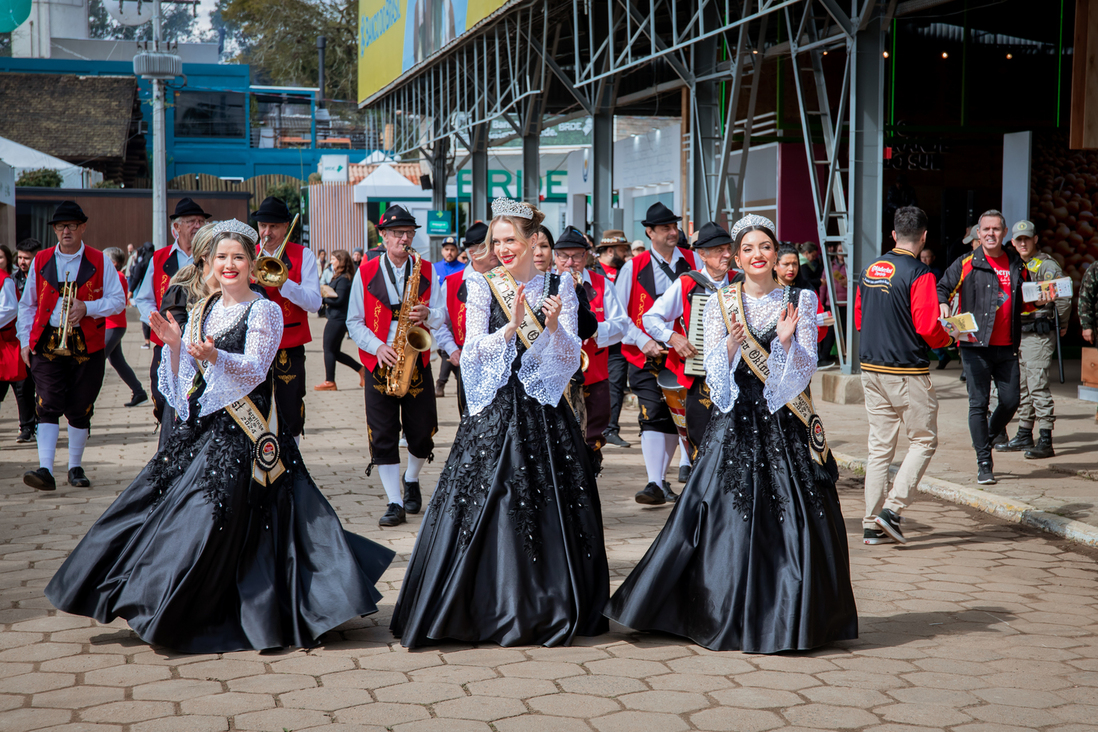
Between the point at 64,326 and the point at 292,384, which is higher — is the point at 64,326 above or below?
above

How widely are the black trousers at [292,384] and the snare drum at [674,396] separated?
7.43 feet

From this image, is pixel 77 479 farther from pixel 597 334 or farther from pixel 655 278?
pixel 655 278

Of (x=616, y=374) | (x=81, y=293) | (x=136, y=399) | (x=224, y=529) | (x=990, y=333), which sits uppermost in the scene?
(x=81, y=293)

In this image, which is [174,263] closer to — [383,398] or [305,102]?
[383,398]

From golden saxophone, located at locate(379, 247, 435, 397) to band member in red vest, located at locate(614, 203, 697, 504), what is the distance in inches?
59.7

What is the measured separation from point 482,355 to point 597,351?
114 inches

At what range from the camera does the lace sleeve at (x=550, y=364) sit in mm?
4375

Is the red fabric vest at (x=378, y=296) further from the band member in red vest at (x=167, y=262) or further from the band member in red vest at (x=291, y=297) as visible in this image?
the band member in red vest at (x=167, y=262)

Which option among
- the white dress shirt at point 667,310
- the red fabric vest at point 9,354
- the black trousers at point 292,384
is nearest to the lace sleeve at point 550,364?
the white dress shirt at point 667,310

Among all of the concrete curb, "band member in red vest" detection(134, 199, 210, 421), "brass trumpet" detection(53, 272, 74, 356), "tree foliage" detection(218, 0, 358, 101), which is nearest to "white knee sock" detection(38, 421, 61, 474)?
"brass trumpet" detection(53, 272, 74, 356)

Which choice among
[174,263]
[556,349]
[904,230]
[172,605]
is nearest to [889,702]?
[556,349]

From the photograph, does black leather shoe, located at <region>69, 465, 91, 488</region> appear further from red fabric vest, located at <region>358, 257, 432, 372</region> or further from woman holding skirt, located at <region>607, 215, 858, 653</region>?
woman holding skirt, located at <region>607, 215, 858, 653</region>

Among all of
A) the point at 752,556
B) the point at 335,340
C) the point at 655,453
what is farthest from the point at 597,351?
the point at 335,340

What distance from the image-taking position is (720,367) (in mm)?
4469
